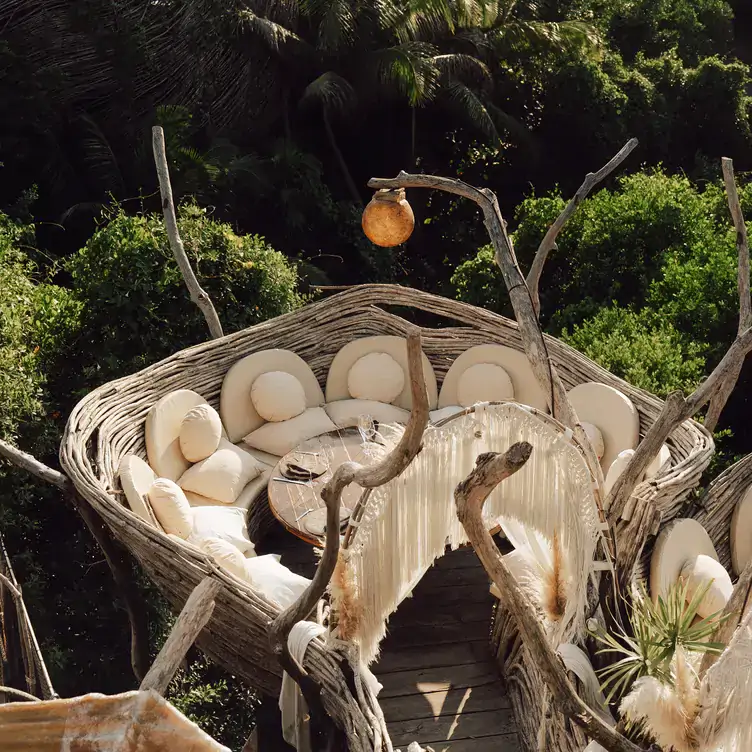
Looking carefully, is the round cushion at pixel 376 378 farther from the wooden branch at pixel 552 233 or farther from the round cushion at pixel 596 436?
the wooden branch at pixel 552 233

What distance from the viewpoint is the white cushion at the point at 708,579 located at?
4.48 meters

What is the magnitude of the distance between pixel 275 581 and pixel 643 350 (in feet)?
10.8

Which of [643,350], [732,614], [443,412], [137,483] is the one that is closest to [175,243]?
[137,483]

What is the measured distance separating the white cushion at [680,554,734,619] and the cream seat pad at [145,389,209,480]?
2792 mm

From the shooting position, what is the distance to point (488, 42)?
1250 cm

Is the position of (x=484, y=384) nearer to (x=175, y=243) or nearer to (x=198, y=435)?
(x=198, y=435)

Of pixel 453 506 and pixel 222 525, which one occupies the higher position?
pixel 453 506

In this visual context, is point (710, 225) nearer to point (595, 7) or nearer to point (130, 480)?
point (130, 480)

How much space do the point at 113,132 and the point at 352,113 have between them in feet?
9.84

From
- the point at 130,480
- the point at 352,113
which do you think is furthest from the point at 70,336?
the point at 352,113

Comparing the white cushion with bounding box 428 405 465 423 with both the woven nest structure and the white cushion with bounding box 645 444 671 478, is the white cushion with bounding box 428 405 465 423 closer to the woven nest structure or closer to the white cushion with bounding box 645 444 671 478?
the woven nest structure

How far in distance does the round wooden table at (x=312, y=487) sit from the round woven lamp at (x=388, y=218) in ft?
3.23

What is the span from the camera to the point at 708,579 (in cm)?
450

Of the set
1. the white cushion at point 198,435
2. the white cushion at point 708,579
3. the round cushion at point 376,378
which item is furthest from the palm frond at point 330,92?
the white cushion at point 708,579
